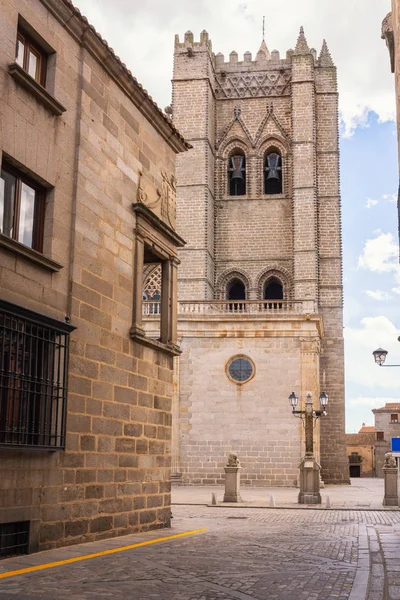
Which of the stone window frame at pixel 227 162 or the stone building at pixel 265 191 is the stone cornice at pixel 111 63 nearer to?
the stone building at pixel 265 191

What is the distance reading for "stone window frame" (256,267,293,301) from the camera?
1651 inches

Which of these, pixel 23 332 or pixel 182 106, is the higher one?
pixel 182 106

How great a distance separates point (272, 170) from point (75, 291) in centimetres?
3526

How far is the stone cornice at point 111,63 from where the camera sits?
10.0 metres

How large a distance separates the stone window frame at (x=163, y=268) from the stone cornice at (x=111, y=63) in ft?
5.43

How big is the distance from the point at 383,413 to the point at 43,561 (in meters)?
71.9

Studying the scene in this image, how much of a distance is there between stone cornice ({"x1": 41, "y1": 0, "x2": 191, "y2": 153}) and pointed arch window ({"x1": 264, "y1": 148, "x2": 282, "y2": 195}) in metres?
31.0

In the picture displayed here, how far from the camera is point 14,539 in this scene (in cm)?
840

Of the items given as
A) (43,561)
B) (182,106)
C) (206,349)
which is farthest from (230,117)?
(43,561)

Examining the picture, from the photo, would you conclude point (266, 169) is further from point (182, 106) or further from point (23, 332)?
point (23, 332)

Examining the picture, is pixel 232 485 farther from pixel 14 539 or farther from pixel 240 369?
pixel 14 539

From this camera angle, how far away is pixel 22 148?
9023 millimetres

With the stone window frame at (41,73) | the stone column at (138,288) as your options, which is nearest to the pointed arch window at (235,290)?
the stone column at (138,288)

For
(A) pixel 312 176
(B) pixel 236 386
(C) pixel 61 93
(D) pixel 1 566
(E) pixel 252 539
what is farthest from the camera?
(A) pixel 312 176
